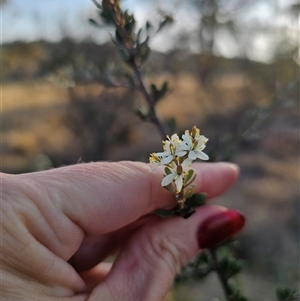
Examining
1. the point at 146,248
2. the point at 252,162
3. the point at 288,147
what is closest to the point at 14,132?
the point at 252,162

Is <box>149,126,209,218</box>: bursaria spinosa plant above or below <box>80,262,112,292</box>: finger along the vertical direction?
above

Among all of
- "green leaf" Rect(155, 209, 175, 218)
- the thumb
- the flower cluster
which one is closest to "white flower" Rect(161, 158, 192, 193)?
the flower cluster

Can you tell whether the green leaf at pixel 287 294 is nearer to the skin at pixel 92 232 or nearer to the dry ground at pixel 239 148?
the skin at pixel 92 232

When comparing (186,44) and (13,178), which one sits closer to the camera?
(13,178)

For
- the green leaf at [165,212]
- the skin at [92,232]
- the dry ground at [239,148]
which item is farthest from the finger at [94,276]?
the dry ground at [239,148]

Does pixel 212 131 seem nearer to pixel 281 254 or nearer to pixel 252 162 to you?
pixel 252 162

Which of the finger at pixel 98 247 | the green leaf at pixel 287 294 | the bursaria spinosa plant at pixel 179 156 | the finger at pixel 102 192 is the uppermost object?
the bursaria spinosa plant at pixel 179 156

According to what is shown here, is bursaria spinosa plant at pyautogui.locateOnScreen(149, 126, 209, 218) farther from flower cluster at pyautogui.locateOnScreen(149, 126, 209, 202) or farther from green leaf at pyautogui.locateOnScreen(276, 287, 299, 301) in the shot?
green leaf at pyautogui.locateOnScreen(276, 287, 299, 301)

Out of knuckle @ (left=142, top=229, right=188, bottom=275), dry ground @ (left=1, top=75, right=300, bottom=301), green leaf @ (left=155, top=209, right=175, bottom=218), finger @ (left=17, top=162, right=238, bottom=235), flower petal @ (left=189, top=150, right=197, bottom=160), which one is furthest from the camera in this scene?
dry ground @ (left=1, top=75, right=300, bottom=301)
